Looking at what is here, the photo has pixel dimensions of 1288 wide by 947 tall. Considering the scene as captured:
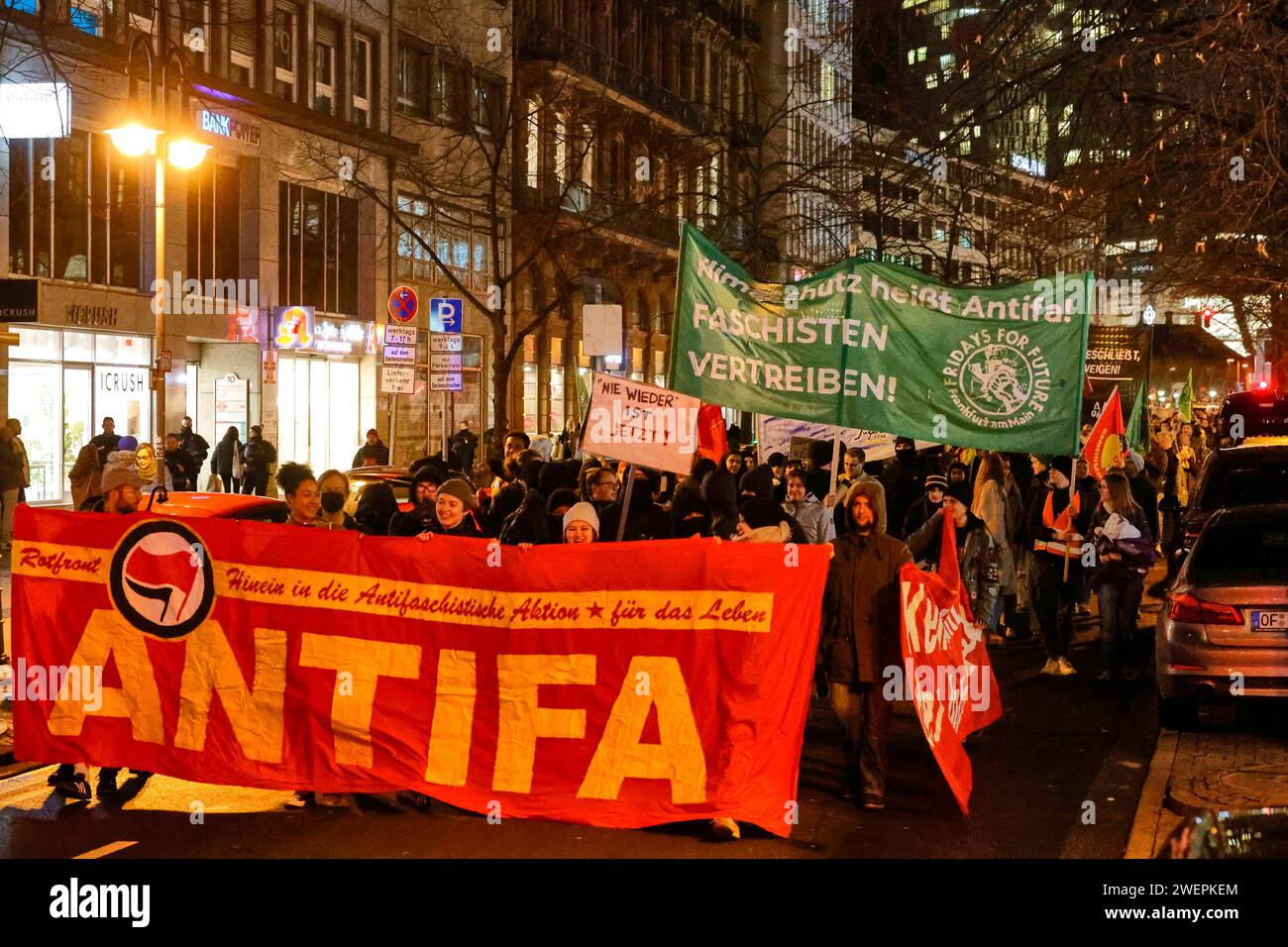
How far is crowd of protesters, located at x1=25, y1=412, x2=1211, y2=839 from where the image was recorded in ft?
27.4

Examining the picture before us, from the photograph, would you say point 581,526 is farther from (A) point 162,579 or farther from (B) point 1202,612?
(B) point 1202,612

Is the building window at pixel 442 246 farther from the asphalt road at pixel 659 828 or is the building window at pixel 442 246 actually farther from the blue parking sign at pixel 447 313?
the asphalt road at pixel 659 828

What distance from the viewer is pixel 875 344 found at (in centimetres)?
980

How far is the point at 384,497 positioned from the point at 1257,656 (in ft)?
18.8

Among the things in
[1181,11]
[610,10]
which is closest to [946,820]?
[1181,11]

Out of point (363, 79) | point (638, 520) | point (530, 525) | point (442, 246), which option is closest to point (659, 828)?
point (530, 525)

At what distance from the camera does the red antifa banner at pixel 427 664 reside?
7516mm

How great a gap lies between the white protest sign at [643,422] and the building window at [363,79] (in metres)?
25.8

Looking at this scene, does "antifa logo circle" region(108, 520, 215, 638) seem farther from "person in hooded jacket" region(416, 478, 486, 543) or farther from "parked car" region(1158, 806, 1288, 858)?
"parked car" region(1158, 806, 1288, 858)

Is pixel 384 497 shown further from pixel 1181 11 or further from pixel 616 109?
pixel 616 109

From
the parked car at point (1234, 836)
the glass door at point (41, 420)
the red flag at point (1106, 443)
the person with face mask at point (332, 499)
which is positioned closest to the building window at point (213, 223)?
the glass door at point (41, 420)

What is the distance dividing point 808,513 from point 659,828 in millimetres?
6037

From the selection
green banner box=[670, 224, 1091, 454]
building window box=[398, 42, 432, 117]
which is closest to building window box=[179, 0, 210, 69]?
building window box=[398, 42, 432, 117]

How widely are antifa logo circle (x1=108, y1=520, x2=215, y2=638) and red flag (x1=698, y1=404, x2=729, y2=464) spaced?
7.61m
